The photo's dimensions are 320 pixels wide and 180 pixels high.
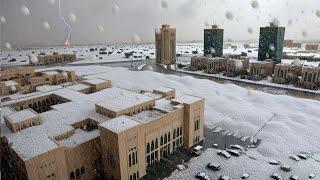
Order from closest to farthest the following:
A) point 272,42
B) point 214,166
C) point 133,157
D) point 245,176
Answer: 1. point 133,157
2. point 245,176
3. point 214,166
4. point 272,42

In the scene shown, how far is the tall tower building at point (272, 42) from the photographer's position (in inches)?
4341

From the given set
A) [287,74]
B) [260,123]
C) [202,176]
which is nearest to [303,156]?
[260,123]

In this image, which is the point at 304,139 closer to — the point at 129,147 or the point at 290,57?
the point at 129,147

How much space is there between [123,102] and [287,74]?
223ft

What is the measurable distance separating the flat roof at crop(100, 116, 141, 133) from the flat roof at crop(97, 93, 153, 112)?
4236 millimetres

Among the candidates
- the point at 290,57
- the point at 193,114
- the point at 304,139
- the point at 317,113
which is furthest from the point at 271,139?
the point at 290,57

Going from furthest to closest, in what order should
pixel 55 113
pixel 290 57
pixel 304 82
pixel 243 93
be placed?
pixel 290 57 → pixel 304 82 → pixel 243 93 → pixel 55 113

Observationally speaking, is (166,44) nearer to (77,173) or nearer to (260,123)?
(260,123)

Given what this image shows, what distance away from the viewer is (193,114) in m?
40.7

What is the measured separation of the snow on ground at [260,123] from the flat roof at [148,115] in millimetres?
8554

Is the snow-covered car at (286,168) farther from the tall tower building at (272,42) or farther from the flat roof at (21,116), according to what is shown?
the tall tower building at (272,42)

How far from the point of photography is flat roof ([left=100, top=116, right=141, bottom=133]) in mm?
30031

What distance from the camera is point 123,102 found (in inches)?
1607

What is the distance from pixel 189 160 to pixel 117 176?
11.2 meters
